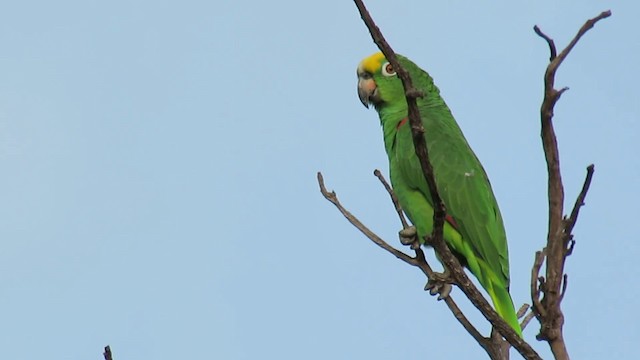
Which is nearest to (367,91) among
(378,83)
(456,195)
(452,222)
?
(378,83)

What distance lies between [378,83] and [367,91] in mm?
102

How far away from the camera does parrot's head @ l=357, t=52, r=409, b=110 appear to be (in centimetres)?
560

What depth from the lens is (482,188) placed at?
4770mm

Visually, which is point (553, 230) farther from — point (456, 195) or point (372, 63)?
point (372, 63)

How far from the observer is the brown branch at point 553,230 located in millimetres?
2455

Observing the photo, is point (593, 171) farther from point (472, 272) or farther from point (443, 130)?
point (443, 130)

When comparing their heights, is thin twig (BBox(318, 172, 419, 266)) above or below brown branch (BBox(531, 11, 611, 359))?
above

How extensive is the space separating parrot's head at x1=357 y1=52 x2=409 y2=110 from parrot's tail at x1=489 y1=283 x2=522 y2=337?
5.38 feet

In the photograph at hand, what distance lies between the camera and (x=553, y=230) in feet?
8.56

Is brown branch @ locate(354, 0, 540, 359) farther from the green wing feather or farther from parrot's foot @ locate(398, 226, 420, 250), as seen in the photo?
parrot's foot @ locate(398, 226, 420, 250)

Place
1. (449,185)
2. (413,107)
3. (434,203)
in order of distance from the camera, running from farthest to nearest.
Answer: (449,185)
(434,203)
(413,107)

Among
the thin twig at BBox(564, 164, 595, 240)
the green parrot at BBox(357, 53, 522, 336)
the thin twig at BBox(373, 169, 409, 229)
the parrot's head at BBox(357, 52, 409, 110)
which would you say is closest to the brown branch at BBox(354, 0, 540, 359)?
the thin twig at BBox(564, 164, 595, 240)

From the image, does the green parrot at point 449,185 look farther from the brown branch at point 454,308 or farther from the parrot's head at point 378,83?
the brown branch at point 454,308

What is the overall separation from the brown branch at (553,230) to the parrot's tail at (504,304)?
56.5 inches
